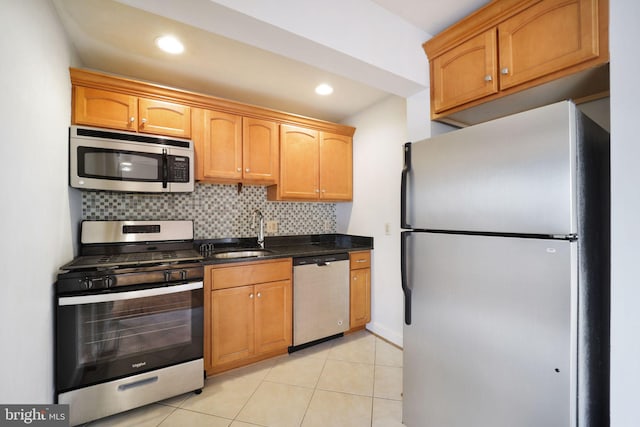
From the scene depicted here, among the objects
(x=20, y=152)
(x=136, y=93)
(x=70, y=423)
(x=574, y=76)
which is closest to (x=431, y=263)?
(x=574, y=76)

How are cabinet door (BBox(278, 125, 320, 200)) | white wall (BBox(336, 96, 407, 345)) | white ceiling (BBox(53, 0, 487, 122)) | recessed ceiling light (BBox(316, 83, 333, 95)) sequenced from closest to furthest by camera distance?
1. white ceiling (BBox(53, 0, 487, 122))
2. recessed ceiling light (BBox(316, 83, 333, 95))
3. white wall (BBox(336, 96, 407, 345))
4. cabinet door (BBox(278, 125, 320, 200))

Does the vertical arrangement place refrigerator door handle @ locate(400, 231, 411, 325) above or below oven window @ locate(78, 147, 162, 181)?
below

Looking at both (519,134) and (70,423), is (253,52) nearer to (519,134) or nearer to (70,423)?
(519,134)

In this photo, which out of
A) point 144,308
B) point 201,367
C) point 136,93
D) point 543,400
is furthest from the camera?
point 136,93

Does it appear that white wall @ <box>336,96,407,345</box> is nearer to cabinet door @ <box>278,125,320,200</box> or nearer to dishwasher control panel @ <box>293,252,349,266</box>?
dishwasher control panel @ <box>293,252,349,266</box>

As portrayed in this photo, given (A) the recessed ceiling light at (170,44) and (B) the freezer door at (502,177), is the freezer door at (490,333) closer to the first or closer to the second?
(B) the freezer door at (502,177)

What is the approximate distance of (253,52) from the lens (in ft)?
6.34

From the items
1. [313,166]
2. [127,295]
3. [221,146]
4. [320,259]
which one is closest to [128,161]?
[221,146]

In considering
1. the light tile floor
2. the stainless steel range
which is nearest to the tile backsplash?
the stainless steel range

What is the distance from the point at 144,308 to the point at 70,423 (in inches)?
26.9

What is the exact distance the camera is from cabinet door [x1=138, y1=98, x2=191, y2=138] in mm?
2087

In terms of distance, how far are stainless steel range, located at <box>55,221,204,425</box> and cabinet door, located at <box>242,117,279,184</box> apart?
95 centimetres

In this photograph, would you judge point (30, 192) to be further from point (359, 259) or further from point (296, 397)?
point (359, 259)

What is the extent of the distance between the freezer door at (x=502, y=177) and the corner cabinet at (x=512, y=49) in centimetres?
34
